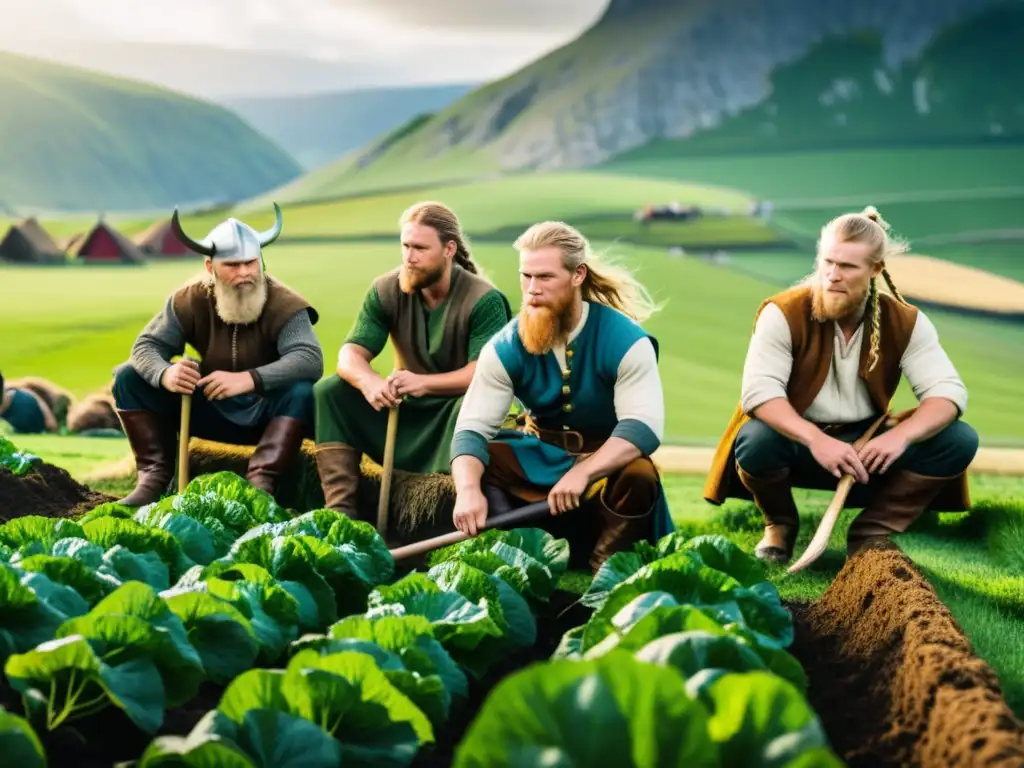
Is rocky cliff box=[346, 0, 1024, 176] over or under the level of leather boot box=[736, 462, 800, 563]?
over

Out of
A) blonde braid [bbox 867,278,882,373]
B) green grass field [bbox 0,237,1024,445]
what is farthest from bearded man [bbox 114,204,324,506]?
green grass field [bbox 0,237,1024,445]

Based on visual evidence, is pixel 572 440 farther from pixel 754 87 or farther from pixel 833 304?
pixel 754 87

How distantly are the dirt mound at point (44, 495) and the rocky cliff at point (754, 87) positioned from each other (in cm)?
1332

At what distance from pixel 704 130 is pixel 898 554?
16.4 meters

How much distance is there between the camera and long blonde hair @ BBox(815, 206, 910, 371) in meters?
4.72

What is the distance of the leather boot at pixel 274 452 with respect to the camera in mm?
5730

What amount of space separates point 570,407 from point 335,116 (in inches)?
656

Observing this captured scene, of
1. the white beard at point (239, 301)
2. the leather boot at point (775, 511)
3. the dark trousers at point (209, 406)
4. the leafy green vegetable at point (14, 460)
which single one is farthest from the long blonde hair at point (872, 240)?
the leafy green vegetable at point (14, 460)

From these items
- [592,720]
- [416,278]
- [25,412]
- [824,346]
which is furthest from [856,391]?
[25,412]

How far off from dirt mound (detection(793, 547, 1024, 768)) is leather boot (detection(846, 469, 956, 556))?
748 mm

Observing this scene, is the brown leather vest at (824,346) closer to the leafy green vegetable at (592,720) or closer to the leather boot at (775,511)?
the leather boot at (775,511)

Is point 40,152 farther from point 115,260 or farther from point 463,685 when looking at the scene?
point 463,685

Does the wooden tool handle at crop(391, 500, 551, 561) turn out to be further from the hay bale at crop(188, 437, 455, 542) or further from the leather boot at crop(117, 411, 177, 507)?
the leather boot at crop(117, 411, 177, 507)

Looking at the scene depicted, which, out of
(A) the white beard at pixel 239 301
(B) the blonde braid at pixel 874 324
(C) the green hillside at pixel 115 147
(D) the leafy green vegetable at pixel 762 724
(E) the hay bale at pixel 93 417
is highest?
(C) the green hillside at pixel 115 147
